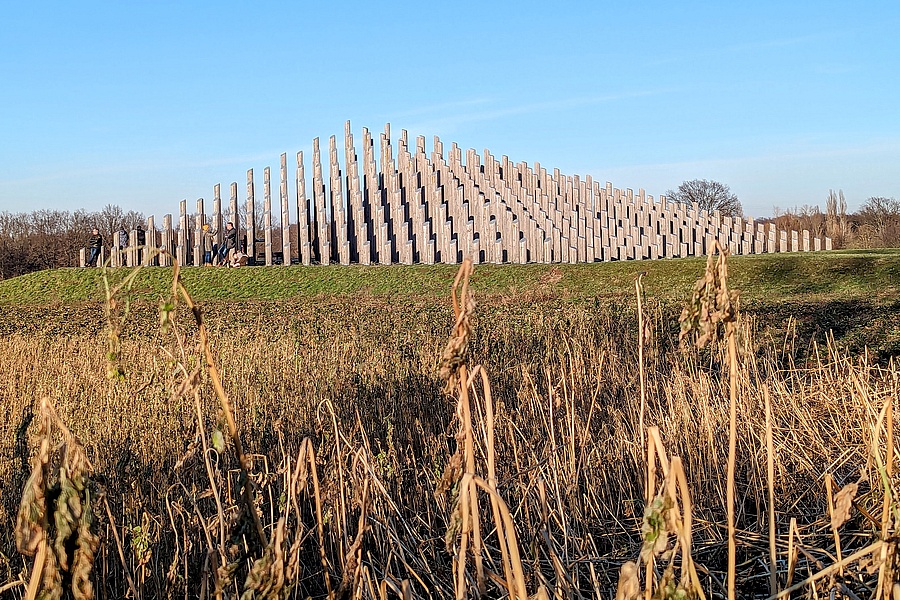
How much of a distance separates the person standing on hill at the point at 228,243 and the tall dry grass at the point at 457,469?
11101 millimetres

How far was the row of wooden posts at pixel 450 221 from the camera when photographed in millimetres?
18766

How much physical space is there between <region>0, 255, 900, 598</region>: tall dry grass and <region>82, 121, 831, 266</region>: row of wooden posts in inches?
436

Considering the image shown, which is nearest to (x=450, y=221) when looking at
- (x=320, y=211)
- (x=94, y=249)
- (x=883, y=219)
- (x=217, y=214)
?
(x=320, y=211)

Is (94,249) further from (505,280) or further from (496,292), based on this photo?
(496,292)

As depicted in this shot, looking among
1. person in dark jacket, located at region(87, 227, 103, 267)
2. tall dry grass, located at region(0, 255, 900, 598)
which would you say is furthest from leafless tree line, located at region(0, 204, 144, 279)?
tall dry grass, located at region(0, 255, 900, 598)

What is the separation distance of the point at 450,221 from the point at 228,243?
474 centimetres

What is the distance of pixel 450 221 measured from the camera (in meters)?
19.7

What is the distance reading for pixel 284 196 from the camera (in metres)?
19.0

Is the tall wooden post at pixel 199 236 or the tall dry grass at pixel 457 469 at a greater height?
the tall wooden post at pixel 199 236

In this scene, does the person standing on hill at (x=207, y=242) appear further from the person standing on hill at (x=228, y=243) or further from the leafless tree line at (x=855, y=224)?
the leafless tree line at (x=855, y=224)

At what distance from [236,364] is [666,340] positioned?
3.53 m

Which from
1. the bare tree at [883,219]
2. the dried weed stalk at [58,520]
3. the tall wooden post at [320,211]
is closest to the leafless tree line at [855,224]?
the bare tree at [883,219]

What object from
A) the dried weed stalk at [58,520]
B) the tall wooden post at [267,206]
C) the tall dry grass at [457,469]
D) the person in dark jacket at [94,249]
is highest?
the tall wooden post at [267,206]

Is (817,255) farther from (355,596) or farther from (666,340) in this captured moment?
(355,596)
